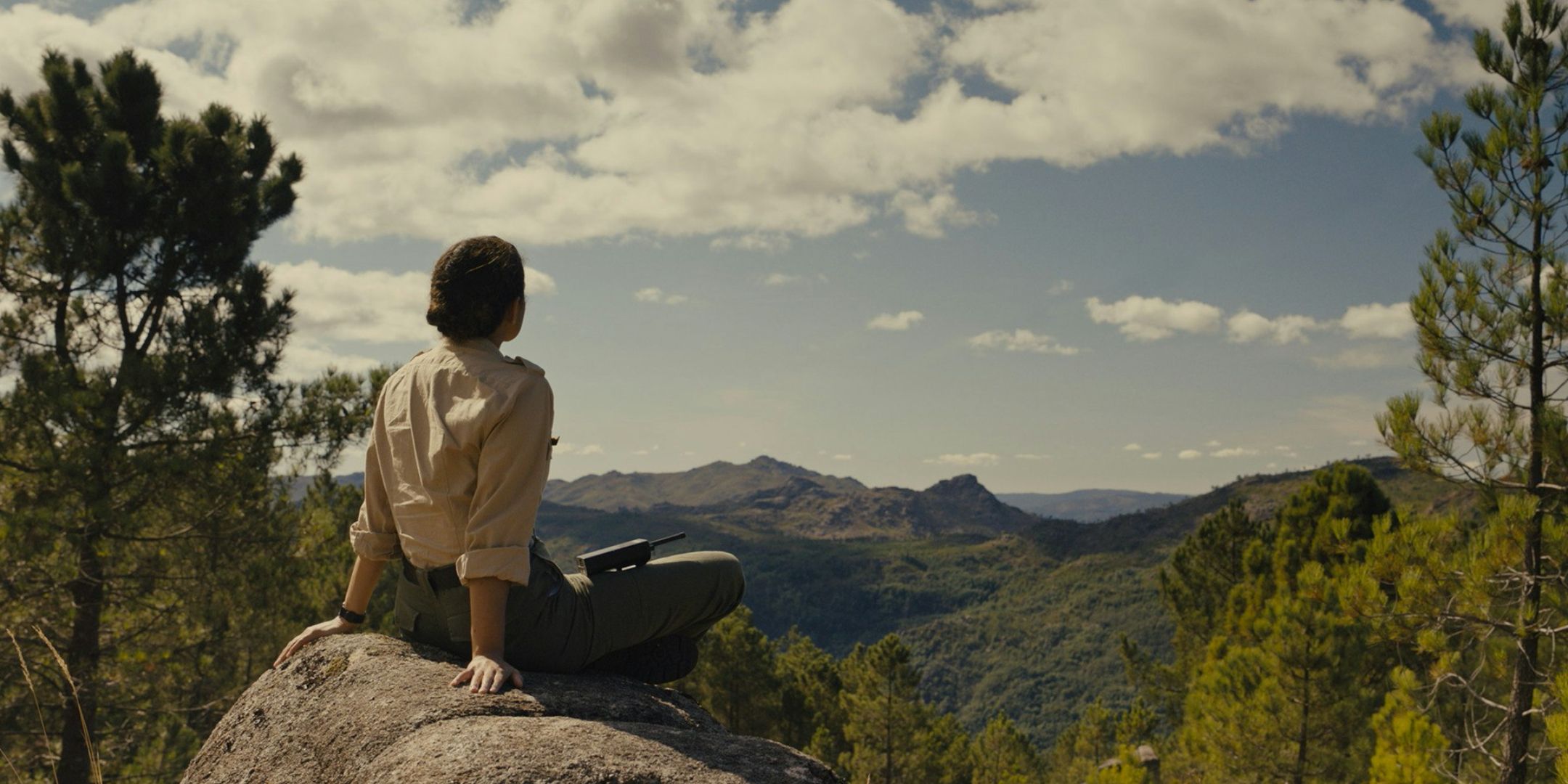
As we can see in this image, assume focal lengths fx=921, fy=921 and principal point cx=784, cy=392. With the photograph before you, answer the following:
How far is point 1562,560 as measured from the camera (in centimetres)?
857

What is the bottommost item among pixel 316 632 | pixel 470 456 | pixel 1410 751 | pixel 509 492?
pixel 1410 751

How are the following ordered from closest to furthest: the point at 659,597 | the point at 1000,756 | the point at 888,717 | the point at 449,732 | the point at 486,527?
the point at 449,732 < the point at 486,527 < the point at 659,597 < the point at 888,717 < the point at 1000,756

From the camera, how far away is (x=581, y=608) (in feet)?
10.0

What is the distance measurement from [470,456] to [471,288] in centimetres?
55

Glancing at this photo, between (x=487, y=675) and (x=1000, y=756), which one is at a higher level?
(x=487, y=675)

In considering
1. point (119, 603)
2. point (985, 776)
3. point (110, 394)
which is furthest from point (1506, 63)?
point (985, 776)

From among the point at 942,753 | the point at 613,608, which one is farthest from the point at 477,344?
the point at 942,753

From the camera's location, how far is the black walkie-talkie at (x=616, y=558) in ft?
10.5

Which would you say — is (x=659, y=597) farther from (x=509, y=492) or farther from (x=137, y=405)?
(x=137, y=405)

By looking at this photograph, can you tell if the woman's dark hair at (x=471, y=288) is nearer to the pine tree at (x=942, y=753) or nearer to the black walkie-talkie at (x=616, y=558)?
the black walkie-talkie at (x=616, y=558)

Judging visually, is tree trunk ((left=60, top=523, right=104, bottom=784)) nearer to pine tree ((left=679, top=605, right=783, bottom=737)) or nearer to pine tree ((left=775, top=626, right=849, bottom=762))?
pine tree ((left=679, top=605, right=783, bottom=737))

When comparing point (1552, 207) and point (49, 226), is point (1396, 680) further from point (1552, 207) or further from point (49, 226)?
point (49, 226)

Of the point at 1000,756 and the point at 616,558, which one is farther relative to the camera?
the point at 1000,756

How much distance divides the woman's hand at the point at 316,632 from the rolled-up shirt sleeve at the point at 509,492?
1088 mm
